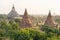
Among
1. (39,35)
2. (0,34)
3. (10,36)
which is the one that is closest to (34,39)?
(39,35)

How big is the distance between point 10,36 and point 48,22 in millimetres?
11146

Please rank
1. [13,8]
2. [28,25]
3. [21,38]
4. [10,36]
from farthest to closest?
[13,8] < [28,25] < [10,36] < [21,38]

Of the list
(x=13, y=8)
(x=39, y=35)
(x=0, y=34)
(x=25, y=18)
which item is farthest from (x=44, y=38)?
(x=13, y=8)

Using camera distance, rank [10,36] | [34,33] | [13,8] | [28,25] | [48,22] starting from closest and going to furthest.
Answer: [34,33] < [10,36] < [28,25] < [48,22] < [13,8]

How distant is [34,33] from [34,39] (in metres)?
1.56

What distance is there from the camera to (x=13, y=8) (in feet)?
256

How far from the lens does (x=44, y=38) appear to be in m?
33.1

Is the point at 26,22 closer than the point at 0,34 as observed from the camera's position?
No

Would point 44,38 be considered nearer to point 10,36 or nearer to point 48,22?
point 10,36

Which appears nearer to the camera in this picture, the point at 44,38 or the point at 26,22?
the point at 44,38

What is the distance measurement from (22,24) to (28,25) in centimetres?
102

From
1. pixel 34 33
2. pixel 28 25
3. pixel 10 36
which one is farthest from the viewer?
pixel 28 25

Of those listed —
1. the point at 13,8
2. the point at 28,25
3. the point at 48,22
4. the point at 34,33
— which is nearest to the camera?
the point at 34,33

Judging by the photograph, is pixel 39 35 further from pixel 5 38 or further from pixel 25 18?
pixel 25 18
